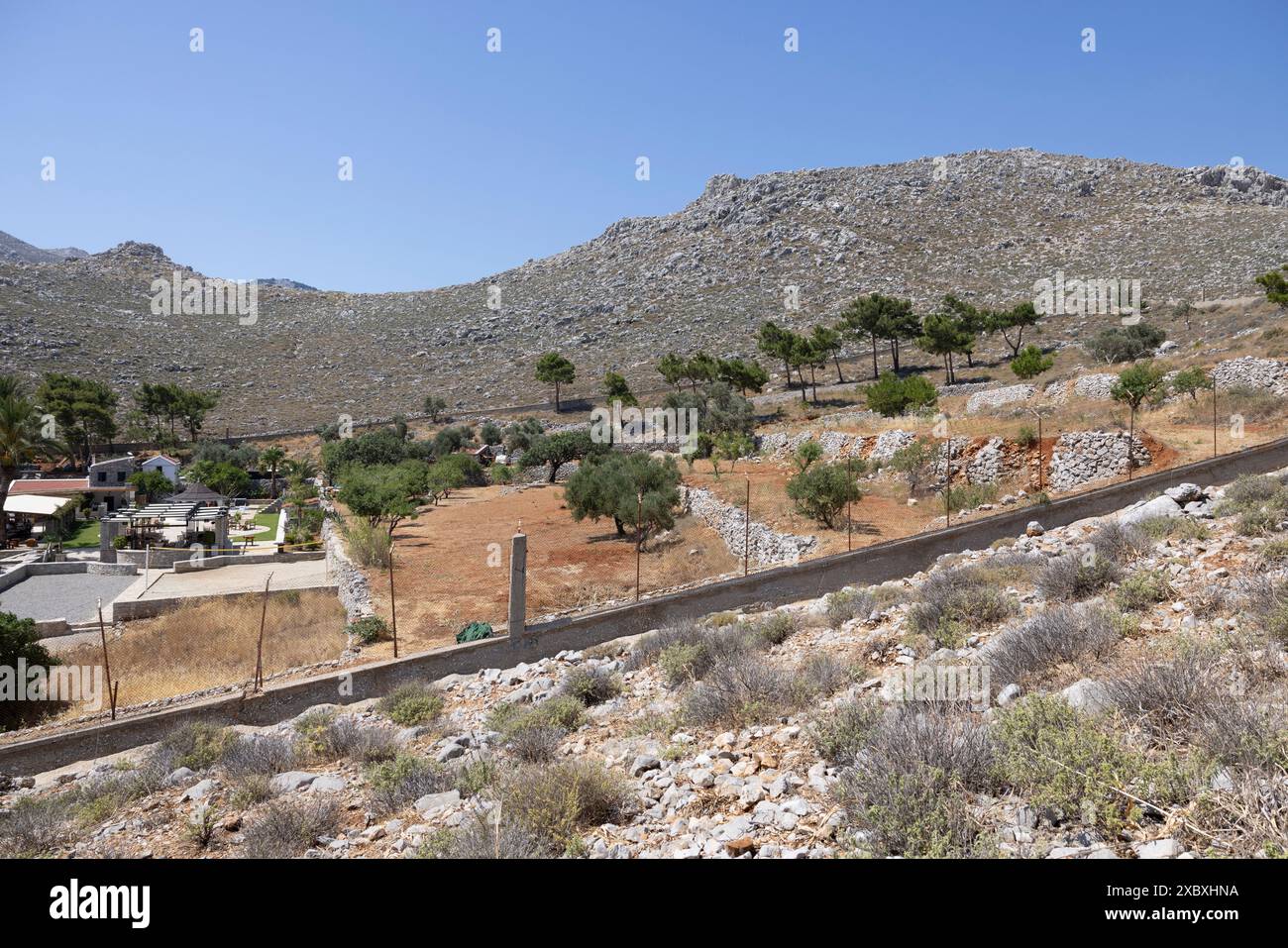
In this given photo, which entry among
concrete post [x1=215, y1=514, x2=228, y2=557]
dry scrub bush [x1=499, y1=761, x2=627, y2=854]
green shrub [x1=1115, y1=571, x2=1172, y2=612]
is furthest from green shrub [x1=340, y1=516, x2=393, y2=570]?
green shrub [x1=1115, y1=571, x2=1172, y2=612]

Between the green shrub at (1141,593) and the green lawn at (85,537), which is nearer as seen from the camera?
the green shrub at (1141,593)

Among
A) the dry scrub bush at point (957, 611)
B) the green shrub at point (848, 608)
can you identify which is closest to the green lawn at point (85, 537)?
the green shrub at point (848, 608)

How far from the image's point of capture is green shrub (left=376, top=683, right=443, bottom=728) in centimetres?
941

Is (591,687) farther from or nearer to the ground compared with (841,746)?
nearer to the ground

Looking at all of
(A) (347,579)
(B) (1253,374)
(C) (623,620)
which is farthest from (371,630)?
(B) (1253,374)

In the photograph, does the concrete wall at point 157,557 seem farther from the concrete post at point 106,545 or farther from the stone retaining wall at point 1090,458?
the stone retaining wall at point 1090,458

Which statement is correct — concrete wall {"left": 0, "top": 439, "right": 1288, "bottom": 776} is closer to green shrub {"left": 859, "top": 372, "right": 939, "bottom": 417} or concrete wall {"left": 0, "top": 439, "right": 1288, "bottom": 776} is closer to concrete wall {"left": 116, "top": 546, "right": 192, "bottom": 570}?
concrete wall {"left": 116, "top": 546, "right": 192, "bottom": 570}

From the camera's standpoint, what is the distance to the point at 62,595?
22.9 metres

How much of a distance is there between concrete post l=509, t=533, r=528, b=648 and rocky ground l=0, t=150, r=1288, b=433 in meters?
52.9

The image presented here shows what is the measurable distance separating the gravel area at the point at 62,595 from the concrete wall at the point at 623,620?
1209 centimetres

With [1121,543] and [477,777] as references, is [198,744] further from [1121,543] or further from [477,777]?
[1121,543]

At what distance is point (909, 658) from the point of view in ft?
24.9

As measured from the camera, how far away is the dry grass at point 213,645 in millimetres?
14234

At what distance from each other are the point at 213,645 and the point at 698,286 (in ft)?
255
